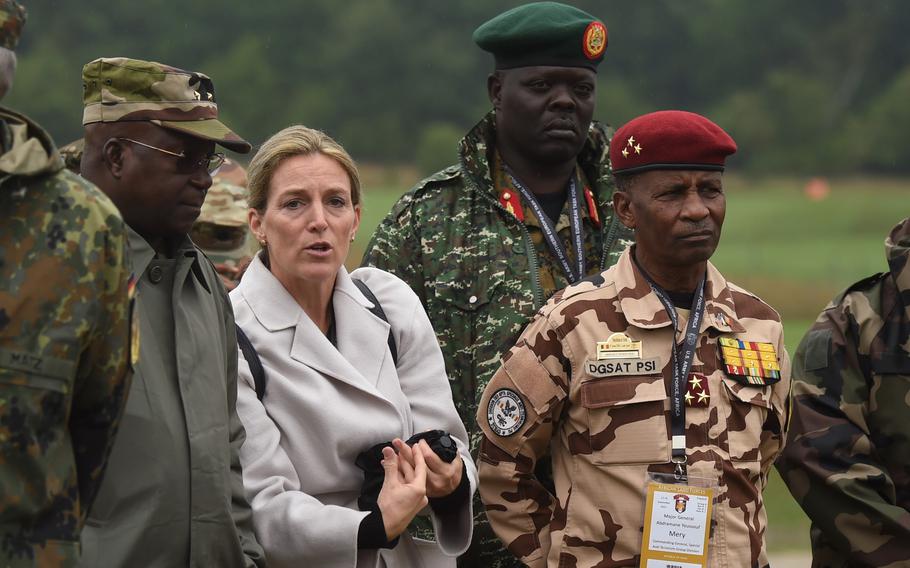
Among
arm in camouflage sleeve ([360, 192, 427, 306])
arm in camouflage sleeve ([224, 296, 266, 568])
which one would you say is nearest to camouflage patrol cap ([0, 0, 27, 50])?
arm in camouflage sleeve ([224, 296, 266, 568])

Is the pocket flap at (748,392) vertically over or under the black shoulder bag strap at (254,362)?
over

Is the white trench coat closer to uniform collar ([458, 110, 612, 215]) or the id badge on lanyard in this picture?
the id badge on lanyard

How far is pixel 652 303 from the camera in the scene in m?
3.99

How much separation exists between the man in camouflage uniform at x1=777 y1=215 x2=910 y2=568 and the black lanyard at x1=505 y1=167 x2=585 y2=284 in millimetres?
865

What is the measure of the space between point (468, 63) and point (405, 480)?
1698 inches

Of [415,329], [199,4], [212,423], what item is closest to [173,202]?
[212,423]

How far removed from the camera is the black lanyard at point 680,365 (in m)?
3.83

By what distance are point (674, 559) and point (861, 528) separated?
2.44ft

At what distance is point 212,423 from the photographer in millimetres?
3430

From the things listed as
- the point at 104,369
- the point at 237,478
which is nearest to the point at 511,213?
the point at 237,478

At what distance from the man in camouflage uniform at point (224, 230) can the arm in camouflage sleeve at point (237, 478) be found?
80.4 inches

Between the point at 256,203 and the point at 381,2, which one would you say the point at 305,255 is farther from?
the point at 381,2

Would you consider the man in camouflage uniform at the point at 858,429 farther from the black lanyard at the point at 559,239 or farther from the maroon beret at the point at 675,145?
the black lanyard at the point at 559,239

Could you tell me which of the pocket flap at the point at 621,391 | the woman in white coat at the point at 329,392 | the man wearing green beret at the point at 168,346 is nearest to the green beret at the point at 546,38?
the woman in white coat at the point at 329,392
